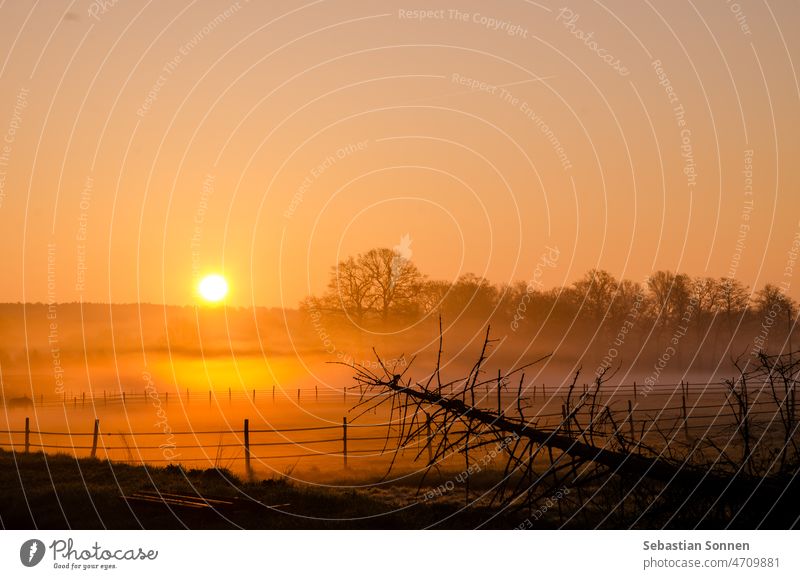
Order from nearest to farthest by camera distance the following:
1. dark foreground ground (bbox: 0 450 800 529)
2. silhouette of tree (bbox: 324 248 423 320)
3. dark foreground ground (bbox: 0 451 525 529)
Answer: dark foreground ground (bbox: 0 450 800 529), dark foreground ground (bbox: 0 451 525 529), silhouette of tree (bbox: 324 248 423 320)

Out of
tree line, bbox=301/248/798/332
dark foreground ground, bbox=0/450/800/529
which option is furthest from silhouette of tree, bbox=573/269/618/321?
dark foreground ground, bbox=0/450/800/529

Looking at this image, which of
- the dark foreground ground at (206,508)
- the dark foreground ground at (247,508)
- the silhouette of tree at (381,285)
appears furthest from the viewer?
the silhouette of tree at (381,285)

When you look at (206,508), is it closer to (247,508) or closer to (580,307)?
(247,508)

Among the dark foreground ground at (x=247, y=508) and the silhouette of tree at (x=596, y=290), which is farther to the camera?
the silhouette of tree at (x=596, y=290)

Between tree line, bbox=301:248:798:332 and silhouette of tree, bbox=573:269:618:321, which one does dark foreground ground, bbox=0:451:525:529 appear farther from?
silhouette of tree, bbox=573:269:618:321

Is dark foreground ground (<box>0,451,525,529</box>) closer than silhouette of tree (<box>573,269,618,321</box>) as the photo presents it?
Yes

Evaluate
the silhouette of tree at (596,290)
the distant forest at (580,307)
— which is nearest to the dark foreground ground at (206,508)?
the distant forest at (580,307)

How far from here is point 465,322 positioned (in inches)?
2569

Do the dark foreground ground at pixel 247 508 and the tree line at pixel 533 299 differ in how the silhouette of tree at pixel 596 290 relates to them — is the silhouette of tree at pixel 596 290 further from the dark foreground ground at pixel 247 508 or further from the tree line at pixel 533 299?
the dark foreground ground at pixel 247 508

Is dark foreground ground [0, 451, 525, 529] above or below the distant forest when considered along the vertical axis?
below

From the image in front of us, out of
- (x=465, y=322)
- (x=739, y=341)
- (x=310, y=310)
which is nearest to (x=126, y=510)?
(x=310, y=310)

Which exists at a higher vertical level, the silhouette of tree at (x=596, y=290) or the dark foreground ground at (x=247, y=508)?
the silhouette of tree at (x=596, y=290)

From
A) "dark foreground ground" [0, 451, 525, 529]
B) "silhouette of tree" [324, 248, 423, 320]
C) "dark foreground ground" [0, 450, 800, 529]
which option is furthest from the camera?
"silhouette of tree" [324, 248, 423, 320]
